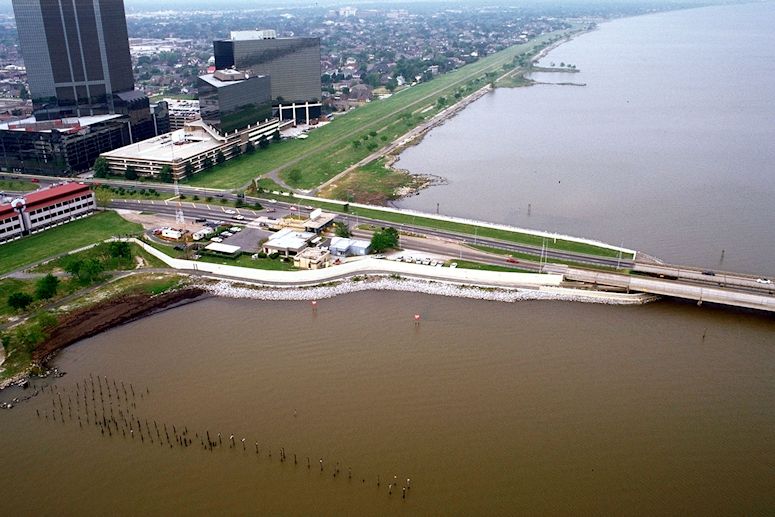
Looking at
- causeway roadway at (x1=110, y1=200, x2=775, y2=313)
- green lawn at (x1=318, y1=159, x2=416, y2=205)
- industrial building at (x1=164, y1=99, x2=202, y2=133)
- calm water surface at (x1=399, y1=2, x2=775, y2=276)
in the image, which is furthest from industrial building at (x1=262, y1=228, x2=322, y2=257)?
industrial building at (x1=164, y1=99, x2=202, y2=133)

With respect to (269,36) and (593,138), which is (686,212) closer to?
(593,138)

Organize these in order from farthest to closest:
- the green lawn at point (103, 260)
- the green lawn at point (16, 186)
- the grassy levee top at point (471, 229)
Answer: the green lawn at point (16, 186) < the grassy levee top at point (471, 229) < the green lawn at point (103, 260)

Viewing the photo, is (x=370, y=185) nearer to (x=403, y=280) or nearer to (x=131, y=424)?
(x=403, y=280)

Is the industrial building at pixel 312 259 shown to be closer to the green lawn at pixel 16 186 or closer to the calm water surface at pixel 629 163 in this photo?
the calm water surface at pixel 629 163

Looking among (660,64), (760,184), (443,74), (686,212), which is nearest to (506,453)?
(686,212)

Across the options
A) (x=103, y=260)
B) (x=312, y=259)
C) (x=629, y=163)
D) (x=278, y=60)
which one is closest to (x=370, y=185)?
(x=312, y=259)

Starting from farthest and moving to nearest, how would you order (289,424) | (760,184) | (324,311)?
1. (760,184)
2. (324,311)
3. (289,424)

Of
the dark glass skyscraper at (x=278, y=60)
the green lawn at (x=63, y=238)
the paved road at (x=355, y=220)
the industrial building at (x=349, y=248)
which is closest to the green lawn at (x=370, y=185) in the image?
the paved road at (x=355, y=220)
